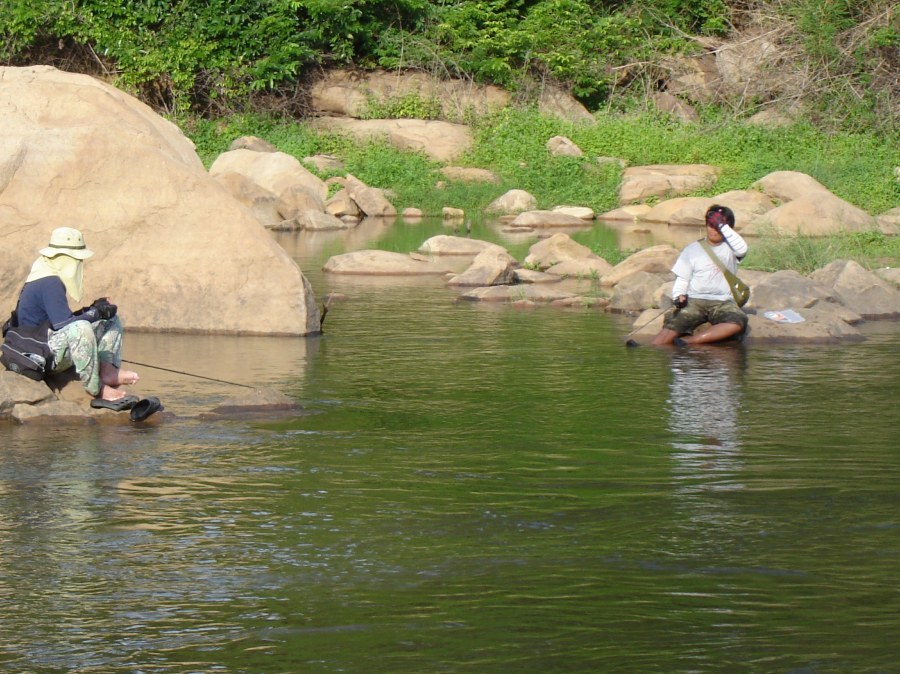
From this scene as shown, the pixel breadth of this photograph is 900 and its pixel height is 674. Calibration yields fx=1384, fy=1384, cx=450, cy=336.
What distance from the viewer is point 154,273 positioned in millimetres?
10805

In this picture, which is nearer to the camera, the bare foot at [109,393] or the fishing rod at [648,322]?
the bare foot at [109,393]

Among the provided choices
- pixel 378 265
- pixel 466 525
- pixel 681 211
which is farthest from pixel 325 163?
pixel 466 525

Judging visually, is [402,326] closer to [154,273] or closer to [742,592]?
[154,273]

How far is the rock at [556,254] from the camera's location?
→ 610 inches

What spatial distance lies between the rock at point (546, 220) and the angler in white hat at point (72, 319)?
45.2ft

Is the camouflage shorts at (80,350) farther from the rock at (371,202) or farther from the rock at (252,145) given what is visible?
the rock at (252,145)

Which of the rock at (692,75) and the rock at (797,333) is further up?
the rock at (692,75)

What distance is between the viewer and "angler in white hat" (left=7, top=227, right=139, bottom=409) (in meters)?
7.91

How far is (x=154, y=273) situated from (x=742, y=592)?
6686 millimetres

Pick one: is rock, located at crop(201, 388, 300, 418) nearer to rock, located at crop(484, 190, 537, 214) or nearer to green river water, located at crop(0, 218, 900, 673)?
green river water, located at crop(0, 218, 900, 673)

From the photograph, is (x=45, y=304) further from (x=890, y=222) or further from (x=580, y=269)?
(x=890, y=222)

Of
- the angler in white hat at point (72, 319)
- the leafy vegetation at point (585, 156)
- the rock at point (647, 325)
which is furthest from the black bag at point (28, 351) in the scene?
the leafy vegetation at point (585, 156)

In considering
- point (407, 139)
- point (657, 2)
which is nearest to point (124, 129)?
point (407, 139)

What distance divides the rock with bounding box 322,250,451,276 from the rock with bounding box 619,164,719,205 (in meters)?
8.89
